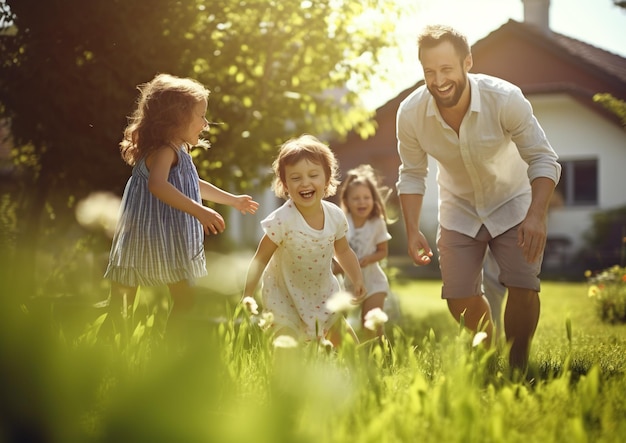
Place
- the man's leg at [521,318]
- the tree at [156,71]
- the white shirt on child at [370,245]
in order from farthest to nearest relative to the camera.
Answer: the tree at [156,71]
the white shirt on child at [370,245]
the man's leg at [521,318]

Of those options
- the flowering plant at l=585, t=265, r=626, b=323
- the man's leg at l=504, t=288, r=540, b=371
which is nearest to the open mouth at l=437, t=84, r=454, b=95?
the man's leg at l=504, t=288, r=540, b=371

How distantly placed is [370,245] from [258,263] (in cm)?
257

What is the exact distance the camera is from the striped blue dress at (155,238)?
477cm

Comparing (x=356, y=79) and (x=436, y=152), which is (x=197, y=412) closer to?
(x=436, y=152)

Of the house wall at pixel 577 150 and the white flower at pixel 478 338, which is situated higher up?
the house wall at pixel 577 150

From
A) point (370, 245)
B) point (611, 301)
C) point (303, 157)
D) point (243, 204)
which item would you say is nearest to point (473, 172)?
point (303, 157)

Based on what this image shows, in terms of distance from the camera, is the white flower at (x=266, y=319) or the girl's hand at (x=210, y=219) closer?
the white flower at (x=266, y=319)

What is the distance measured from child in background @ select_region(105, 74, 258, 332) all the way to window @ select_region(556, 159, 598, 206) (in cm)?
1954

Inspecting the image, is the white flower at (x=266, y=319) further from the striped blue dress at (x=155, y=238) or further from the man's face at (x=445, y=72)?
the man's face at (x=445, y=72)

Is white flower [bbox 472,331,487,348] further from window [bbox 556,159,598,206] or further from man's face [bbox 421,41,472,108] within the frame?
window [bbox 556,159,598,206]

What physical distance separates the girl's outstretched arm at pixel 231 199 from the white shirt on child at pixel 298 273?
0.38 ft

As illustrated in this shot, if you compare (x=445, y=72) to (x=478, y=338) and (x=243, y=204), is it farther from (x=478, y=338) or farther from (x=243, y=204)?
(x=478, y=338)

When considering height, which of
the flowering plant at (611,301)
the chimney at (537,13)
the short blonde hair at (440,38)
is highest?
the chimney at (537,13)

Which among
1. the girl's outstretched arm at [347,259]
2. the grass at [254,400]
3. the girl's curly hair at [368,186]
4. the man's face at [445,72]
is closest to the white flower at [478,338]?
the grass at [254,400]
